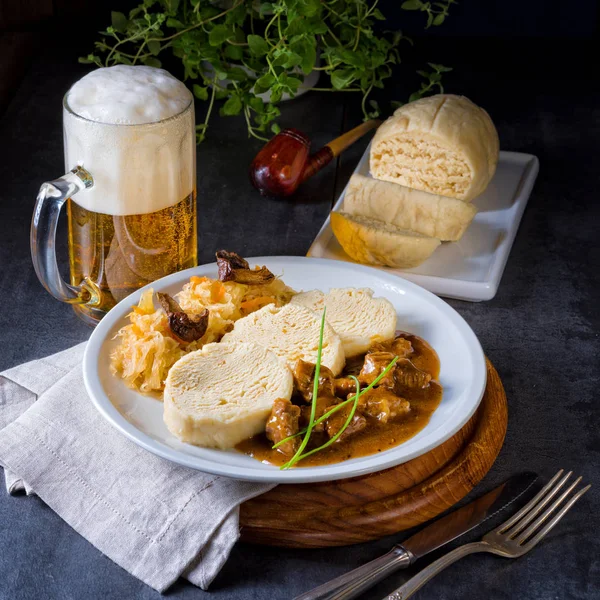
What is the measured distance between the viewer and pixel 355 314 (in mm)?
2213

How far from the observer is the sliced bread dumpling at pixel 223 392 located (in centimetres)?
183

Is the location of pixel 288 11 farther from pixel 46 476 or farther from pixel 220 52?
pixel 46 476

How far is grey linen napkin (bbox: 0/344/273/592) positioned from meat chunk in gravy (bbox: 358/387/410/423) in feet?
0.92

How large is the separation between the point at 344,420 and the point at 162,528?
427mm

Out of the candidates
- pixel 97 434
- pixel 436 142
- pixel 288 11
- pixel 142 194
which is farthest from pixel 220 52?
pixel 97 434

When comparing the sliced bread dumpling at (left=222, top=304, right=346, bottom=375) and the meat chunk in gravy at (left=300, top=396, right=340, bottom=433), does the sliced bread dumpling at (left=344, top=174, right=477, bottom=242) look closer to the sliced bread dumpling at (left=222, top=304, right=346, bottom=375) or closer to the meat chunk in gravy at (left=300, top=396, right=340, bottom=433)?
the sliced bread dumpling at (left=222, top=304, right=346, bottom=375)

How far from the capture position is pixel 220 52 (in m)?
3.28

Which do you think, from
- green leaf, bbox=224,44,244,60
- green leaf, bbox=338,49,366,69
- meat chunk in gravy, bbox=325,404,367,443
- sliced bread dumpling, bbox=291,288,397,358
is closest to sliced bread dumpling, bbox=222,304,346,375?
sliced bread dumpling, bbox=291,288,397,358

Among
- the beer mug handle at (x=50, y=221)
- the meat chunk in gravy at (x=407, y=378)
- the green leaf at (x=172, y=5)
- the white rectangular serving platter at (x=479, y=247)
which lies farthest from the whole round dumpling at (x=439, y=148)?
the beer mug handle at (x=50, y=221)

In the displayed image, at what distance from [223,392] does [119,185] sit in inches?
25.3

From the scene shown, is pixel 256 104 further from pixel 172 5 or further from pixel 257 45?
pixel 172 5

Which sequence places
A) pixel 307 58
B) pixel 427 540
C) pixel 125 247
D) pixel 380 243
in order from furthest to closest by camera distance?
pixel 307 58 < pixel 380 243 < pixel 125 247 < pixel 427 540

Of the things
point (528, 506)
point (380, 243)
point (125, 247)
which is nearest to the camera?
point (528, 506)

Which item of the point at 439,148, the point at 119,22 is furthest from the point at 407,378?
the point at 119,22
